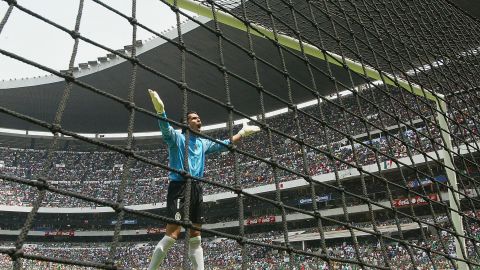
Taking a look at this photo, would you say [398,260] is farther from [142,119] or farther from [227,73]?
[142,119]

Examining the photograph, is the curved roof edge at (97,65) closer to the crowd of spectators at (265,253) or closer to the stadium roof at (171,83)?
the stadium roof at (171,83)

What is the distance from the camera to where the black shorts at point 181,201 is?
331cm

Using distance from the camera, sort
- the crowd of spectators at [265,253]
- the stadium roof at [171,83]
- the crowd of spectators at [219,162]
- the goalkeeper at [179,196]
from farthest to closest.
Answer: the crowd of spectators at [219,162] < the stadium roof at [171,83] < the crowd of spectators at [265,253] < the goalkeeper at [179,196]

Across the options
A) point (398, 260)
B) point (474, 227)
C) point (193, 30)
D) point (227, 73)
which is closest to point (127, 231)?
point (193, 30)

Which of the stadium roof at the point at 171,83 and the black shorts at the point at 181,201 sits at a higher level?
the stadium roof at the point at 171,83

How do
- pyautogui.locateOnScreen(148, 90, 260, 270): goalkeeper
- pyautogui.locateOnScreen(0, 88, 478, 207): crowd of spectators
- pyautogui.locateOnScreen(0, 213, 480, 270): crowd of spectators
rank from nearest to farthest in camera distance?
pyautogui.locateOnScreen(148, 90, 260, 270): goalkeeper → pyautogui.locateOnScreen(0, 213, 480, 270): crowd of spectators → pyautogui.locateOnScreen(0, 88, 478, 207): crowd of spectators

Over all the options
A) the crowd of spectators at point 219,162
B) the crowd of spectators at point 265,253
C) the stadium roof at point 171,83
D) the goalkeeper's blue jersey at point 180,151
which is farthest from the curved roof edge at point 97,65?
the goalkeeper's blue jersey at point 180,151

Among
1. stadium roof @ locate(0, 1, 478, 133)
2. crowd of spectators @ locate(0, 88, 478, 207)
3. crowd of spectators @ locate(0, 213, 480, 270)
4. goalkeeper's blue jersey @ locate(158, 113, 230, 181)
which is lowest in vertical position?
goalkeeper's blue jersey @ locate(158, 113, 230, 181)

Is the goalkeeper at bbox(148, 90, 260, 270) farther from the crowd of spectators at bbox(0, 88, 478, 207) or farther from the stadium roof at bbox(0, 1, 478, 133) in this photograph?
the crowd of spectators at bbox(0, 88, 478, 207)

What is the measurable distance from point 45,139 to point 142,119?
30.1ft

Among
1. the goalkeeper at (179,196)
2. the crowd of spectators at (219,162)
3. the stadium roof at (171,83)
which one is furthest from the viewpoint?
the crowd of spectators at (219,162)

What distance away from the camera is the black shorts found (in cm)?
331

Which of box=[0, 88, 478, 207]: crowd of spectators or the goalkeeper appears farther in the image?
box=[0, 88, 478, 207]: crowd of spectators

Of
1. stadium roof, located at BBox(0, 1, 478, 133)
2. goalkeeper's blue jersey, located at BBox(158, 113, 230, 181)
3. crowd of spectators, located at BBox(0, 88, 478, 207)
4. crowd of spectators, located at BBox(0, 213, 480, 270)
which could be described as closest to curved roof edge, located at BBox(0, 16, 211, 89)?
stadium roof, located at BBox(0, 1, 478, 133)
